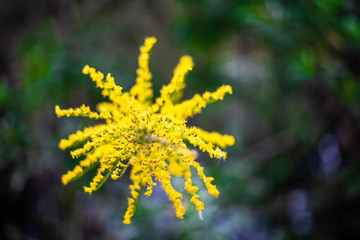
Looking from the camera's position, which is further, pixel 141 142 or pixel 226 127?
pixel 226 127

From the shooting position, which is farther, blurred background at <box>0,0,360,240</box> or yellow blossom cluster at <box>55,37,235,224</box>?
blurred background at <box>0,0,360,240</box>

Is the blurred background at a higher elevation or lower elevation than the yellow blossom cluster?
higher

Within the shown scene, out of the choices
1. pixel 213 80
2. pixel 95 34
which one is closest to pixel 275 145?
pixel 213 80

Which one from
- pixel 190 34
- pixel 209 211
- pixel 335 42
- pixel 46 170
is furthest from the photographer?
pixel 190 34

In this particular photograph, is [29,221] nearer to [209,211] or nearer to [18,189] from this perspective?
[18,189]

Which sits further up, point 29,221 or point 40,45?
point 40,45

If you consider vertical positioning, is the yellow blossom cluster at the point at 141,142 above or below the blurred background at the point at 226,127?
below

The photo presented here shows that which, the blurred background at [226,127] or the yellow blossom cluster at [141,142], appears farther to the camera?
the blurred background at [226,127]

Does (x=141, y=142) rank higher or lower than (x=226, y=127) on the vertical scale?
lower
